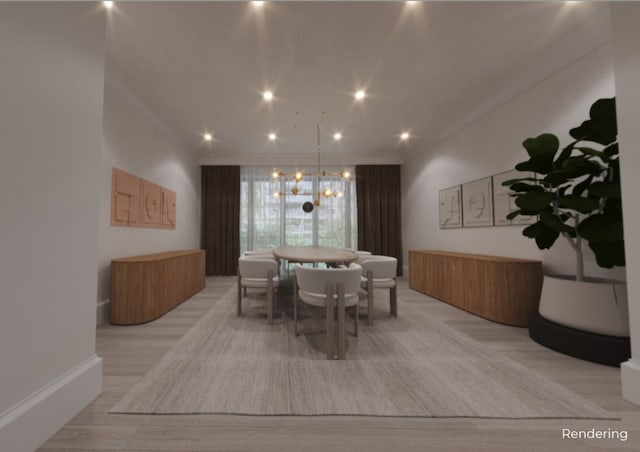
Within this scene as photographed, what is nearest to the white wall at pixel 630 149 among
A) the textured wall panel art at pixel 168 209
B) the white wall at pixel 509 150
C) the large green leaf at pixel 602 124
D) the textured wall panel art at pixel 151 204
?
the large green leaf at pixel 602 124

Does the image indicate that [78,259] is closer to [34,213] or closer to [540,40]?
[34,213]

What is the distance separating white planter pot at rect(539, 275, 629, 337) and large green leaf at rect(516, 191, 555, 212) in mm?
707

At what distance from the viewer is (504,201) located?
10.7 feet

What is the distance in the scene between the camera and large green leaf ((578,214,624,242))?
1730 millimetres

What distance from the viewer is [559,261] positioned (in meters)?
2.61

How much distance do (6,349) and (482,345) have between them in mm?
3109

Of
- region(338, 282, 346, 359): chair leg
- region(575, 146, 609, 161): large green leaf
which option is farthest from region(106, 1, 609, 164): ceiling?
region(338, 282, 346, 359): chair leg

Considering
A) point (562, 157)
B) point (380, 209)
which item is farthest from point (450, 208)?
point (562, 157)

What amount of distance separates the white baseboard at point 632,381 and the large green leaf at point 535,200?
1142 mm

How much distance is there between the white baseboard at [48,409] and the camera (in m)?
1.00

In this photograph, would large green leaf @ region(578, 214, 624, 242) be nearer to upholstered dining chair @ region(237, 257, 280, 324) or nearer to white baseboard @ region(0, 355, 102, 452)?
upholstered dining chair @ region(237, 257, 280, 324)

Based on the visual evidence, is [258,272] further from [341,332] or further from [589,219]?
[589,219]

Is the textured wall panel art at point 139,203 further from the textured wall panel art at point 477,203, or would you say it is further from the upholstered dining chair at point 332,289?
the textured wall panel art at point 477,203

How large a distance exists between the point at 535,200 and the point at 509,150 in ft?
5.26
